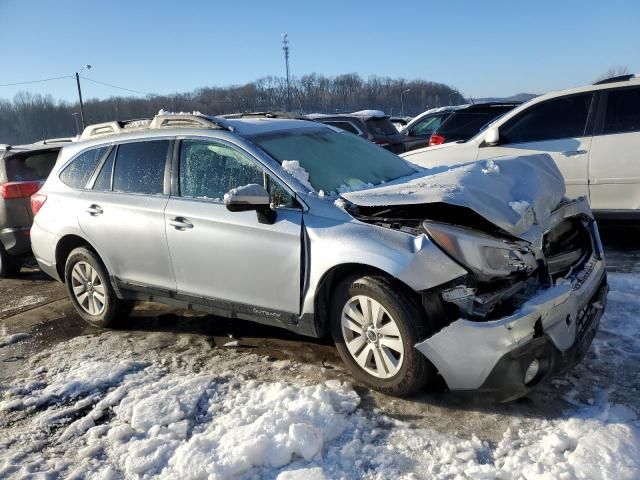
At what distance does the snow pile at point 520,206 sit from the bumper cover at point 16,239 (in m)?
5.88

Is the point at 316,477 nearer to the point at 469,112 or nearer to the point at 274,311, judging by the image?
the point at 274,311

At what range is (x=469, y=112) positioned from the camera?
11.1 m

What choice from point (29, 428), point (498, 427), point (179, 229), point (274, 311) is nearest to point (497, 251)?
point (498, 427)

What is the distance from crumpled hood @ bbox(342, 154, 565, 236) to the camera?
3.17m

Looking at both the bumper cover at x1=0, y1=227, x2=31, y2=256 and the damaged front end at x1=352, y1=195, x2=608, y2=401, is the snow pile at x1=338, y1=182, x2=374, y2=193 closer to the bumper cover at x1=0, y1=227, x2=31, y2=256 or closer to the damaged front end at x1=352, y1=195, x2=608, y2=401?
the damaged front end at x1=352, y1=195, x2=608, y2=401

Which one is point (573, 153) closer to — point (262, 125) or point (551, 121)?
point (551, 121)

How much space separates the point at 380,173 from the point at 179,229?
1.57 metres

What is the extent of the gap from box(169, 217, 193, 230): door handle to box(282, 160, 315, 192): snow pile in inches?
33.6

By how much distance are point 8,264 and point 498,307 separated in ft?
20.9

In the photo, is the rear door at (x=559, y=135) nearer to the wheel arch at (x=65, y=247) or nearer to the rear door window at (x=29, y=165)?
the wheel arch at (x=65, y=247)

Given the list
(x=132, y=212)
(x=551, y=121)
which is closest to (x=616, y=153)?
(x=551, y=121)

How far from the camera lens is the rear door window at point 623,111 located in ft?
19.1

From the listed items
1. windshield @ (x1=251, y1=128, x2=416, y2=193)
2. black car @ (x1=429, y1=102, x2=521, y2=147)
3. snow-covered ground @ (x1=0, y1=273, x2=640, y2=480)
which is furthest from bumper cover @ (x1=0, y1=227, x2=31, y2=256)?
black car @ (x1=429, y1=102, x2=521, y2=147)

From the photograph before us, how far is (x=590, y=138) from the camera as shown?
6.02m
